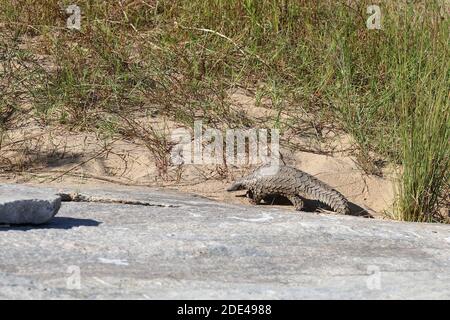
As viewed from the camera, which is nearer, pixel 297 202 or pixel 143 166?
pixel 297 202

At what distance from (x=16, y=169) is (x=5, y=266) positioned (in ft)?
8.04

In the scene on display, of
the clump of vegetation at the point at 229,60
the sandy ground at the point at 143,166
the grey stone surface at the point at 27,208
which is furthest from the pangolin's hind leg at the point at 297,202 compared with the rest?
the grey stone surface at the point at 27,208

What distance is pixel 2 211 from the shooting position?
3.78 meters

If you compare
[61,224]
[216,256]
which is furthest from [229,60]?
[216,256]

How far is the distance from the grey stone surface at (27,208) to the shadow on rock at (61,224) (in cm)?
2

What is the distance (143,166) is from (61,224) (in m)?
2.00

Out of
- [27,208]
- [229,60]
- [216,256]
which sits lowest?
[216,256]

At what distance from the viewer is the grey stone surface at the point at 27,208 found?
12.4 ft

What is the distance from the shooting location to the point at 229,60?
6660 mm

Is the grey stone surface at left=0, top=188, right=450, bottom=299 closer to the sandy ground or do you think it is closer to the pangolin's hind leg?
the pangolin's hind leg

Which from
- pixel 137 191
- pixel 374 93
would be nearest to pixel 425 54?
pixel 374 93

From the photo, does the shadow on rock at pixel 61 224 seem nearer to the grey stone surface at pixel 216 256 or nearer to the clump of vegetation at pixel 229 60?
the grey stone surface at pixel 216 256

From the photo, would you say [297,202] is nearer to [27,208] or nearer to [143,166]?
[143,166]
